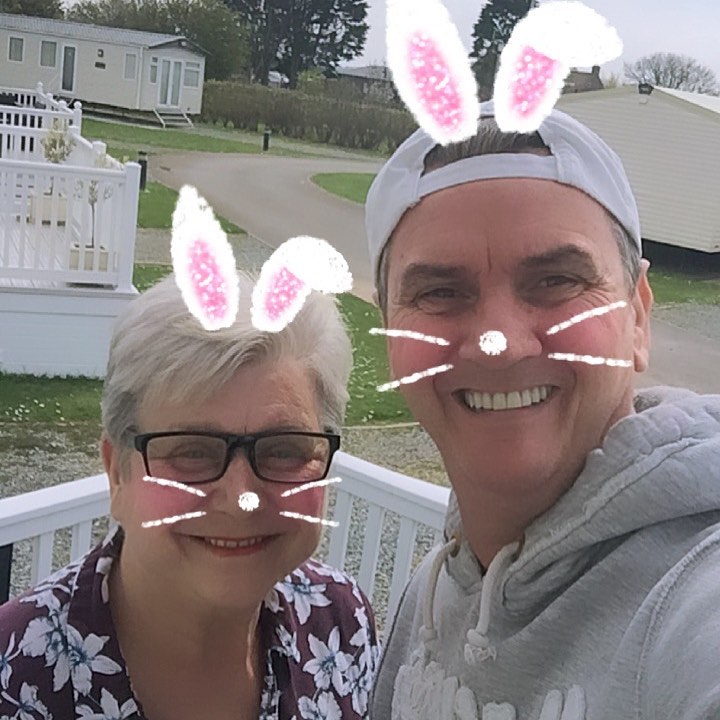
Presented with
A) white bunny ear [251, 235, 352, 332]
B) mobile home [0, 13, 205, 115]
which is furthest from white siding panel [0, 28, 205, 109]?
white bunny ear [251, 235, 352, 332]

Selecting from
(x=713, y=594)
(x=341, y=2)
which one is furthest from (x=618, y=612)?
(x=341, y=2)

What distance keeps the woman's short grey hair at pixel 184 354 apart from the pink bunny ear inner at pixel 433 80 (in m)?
0.17

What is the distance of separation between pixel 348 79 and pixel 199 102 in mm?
199

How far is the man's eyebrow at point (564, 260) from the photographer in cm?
42

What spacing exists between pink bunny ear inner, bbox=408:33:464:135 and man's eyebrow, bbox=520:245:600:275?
0.11 meters

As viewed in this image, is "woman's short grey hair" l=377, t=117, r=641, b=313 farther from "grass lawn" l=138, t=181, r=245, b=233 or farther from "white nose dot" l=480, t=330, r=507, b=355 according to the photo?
"grass lawn" l=138, t=181, r=245, b=233

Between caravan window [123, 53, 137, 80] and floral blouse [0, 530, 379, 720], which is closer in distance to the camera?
floral blouse [0, 530, 379, 720]

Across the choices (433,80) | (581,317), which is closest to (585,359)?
(581,317)

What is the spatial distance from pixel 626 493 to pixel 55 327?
2040mm

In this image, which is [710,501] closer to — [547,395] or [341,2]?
→ [547,395]

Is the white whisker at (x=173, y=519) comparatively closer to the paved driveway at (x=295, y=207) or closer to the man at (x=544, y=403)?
the man at (x=544, y=403)

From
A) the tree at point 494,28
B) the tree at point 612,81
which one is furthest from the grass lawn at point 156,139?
the tree at point 612,81

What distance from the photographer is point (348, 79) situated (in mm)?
1075

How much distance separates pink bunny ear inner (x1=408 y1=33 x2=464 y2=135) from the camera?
49cm
